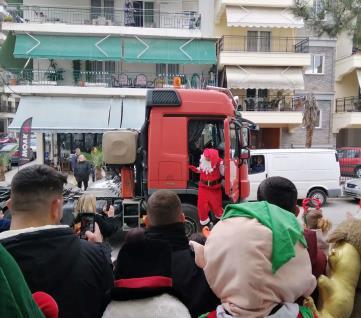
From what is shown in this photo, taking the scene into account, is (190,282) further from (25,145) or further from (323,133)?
(323,133)

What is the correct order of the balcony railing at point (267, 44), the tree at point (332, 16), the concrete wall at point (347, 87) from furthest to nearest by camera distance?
the concrete wall at point (347, 87), the balcony railing at point (267, 44), the tree at point (332, 16)

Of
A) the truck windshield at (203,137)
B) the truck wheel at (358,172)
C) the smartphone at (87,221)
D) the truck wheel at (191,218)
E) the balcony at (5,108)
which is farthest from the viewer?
the balcony at (5,108)

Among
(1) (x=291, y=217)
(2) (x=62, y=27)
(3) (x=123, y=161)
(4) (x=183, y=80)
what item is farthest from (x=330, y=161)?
(2) (x=62, y=27)

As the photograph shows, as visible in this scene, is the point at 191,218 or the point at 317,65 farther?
the point at 317,65

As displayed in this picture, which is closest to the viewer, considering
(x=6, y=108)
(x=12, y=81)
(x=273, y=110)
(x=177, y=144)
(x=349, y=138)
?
(x=177, y=144)

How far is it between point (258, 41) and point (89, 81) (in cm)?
947

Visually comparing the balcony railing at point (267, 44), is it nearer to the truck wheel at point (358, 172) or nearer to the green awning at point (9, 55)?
the truck wheel at point (358, 172)

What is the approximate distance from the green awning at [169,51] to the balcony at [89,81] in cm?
104

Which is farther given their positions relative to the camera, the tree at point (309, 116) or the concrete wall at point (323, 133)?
the concrete wall at point (323, 133)

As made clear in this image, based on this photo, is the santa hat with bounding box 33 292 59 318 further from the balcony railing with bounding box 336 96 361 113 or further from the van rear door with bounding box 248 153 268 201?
the balcony railing with bounding box 336 96 361 113

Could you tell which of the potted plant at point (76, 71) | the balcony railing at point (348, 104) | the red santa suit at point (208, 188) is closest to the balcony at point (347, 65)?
the balcony railing at point (348, 104)

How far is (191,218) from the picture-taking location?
7848mm

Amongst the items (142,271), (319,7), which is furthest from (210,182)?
(142,271)

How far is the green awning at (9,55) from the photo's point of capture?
19.9 m
